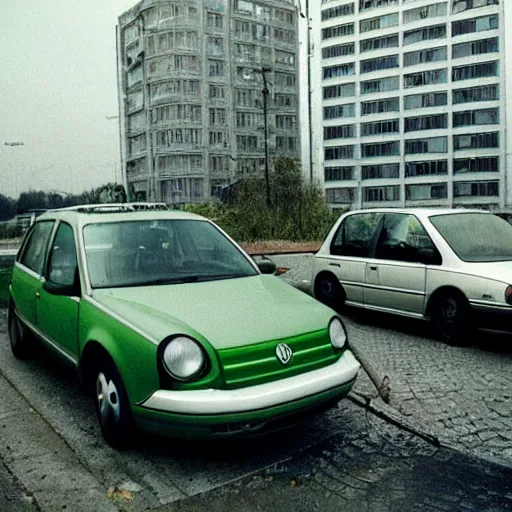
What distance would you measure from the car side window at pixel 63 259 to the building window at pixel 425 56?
230ft

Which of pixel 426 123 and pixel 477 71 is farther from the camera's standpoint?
pixel 426 123

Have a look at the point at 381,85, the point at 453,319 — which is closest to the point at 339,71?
the point at 381,85

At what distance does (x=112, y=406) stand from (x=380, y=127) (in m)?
72.1

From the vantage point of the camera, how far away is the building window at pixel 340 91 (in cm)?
7500

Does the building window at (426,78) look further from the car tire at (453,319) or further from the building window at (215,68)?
the car tire at (453,319)

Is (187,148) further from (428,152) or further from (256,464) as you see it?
(256,464)

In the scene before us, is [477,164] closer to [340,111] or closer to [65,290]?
[340,111]

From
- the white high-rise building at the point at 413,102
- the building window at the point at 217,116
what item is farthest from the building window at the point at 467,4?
the building window at the point at 217,116

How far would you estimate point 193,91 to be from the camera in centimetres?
6250

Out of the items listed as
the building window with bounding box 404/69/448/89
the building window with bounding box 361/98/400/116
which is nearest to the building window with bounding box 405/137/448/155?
the building window with bounding box 361/98/400/116

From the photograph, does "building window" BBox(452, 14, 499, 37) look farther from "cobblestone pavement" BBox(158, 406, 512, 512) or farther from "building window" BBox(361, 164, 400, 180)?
"cobblestone pavement" BBox(158, 406, 512, 512)

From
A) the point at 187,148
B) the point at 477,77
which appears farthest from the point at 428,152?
the point at 187,148

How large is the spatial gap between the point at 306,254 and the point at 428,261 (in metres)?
11.4

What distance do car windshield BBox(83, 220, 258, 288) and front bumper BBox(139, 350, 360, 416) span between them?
1.18m
